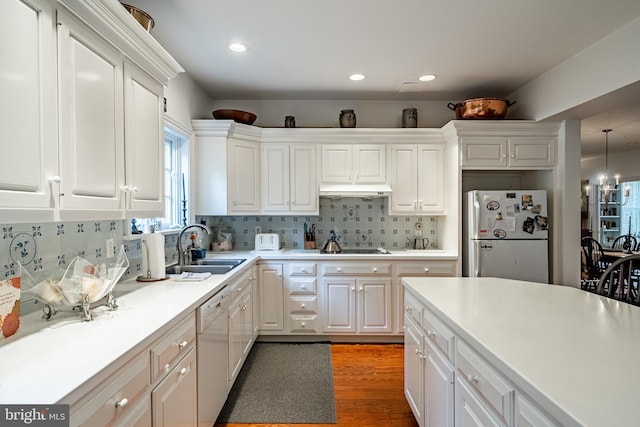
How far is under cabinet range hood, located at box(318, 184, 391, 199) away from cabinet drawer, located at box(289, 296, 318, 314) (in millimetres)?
1077

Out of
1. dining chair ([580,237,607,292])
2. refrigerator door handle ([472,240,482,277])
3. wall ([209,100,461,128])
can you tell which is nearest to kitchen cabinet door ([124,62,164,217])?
wall ([209,100,461,128])

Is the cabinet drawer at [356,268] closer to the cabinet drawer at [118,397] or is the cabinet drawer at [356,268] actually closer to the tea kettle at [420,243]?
the tea kettle at [420,243]

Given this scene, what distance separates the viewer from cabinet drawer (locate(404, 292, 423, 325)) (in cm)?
184

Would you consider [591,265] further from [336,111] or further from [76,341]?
[76,341]

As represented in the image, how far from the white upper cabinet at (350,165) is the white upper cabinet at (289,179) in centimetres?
14

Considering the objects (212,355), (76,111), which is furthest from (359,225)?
(76,111)

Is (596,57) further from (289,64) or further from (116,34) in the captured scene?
(116,34)

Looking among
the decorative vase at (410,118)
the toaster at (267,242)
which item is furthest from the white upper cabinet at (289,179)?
the decorative vase at (410,118)

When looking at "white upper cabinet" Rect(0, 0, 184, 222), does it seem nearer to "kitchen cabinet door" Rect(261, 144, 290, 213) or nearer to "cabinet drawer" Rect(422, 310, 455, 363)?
"cabinet drawer" Rect(422, 310, 455, 363)

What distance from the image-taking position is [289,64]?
288 cm

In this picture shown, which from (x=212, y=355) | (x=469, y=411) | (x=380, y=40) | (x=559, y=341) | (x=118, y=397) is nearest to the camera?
(x=118, y=397)

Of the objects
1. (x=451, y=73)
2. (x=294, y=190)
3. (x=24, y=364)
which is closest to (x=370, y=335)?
(x=294, y=190)

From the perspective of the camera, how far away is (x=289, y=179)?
3596mm

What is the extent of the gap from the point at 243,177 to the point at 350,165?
1.13 meters
